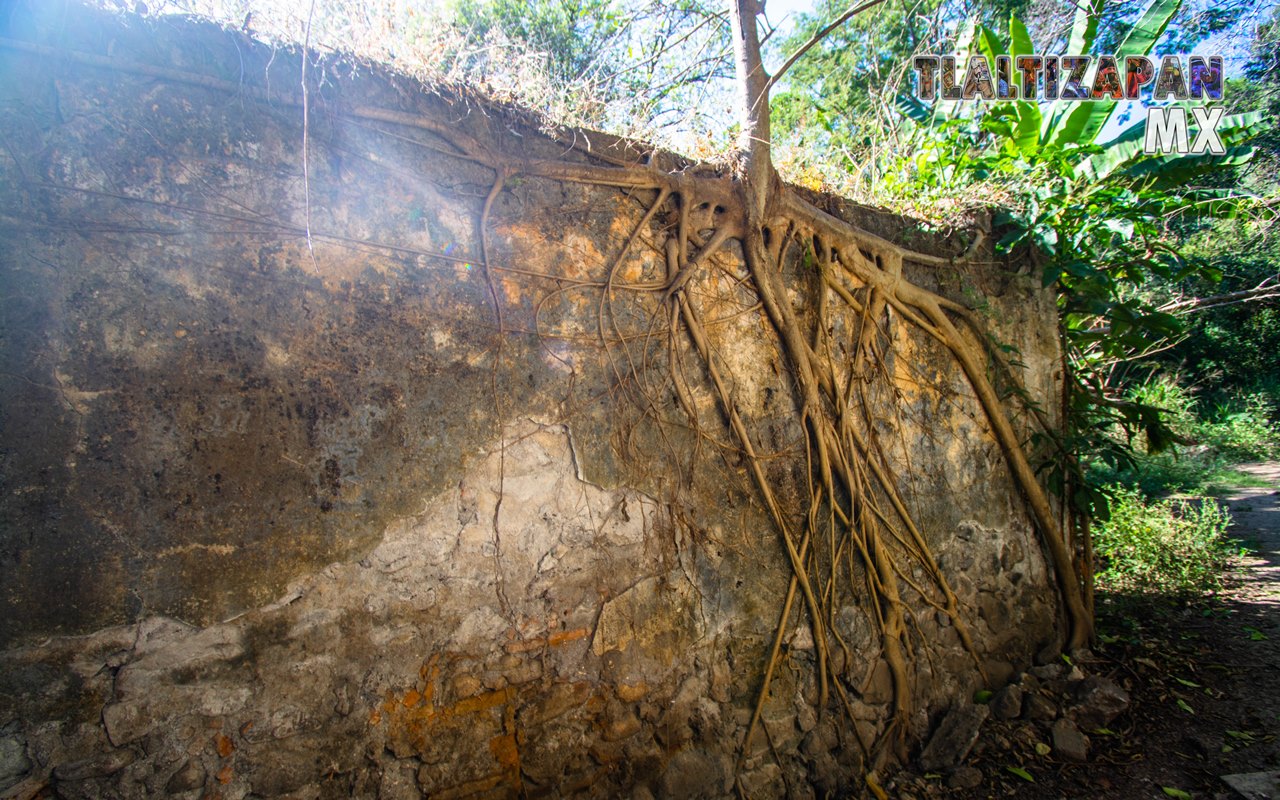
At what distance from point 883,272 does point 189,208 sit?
9.50 ft

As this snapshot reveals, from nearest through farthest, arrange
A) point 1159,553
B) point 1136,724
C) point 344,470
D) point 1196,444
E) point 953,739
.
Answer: point 344,470 < point 953,739 < point 1136,724 < point 1159,553 < point 1196,444

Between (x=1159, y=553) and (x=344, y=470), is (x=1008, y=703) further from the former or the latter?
(x=344, y=470)

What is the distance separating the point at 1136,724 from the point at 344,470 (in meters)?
3.83

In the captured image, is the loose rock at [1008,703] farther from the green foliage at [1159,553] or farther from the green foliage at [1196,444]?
the green foliage at [1196,444]

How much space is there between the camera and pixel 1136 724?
329cm

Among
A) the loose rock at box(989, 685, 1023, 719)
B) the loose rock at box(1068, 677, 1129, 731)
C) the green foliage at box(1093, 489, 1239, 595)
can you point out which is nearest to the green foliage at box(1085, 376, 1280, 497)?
the green foliage at box(1093, 489, 1239, 595)

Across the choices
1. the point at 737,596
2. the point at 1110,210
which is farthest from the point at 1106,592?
the point at 737,596

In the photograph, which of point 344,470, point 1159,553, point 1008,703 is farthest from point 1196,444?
point 344,470

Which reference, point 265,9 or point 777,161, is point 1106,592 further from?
point 265,9

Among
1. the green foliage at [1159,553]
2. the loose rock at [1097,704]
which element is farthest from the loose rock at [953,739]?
the green foliage at [1159,553]

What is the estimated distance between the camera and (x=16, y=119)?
5.43 feet

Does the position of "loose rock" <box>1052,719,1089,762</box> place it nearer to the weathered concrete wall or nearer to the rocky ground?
the rocky ground

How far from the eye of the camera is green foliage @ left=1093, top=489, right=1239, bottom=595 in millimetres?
4645

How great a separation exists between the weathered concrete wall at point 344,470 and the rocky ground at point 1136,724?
0.62 metres
